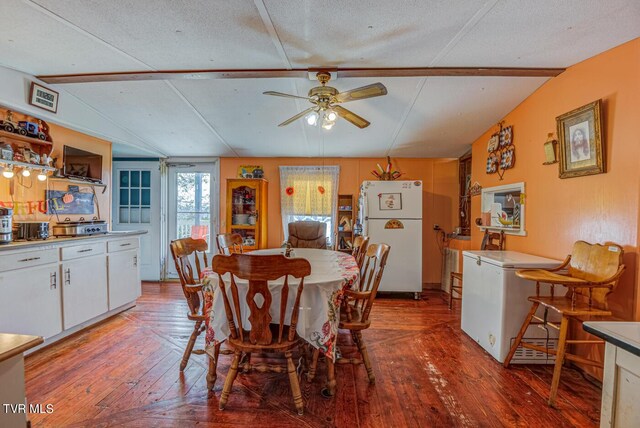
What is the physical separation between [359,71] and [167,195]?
385 cm

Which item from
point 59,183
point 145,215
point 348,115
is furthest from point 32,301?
point 348,115

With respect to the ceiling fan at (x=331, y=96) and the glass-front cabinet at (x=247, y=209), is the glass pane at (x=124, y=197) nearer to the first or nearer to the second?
the glass-front cabinet at (x=247, y=209)

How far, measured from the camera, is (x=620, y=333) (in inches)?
40.3

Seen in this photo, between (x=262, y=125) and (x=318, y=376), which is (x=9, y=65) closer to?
(x=262, y=125)

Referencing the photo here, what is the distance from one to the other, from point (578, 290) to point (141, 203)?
223 inches

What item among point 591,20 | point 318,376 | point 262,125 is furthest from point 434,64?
point 318,376

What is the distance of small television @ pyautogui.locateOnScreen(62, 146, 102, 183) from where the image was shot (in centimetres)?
318

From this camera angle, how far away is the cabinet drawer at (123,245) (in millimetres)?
3277

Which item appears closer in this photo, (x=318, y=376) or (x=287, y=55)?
(x=318, y=376)

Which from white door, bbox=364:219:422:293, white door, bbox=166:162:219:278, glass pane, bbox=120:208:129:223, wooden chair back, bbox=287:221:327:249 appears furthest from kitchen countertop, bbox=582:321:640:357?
glass pane, bbox=120:208:129:223

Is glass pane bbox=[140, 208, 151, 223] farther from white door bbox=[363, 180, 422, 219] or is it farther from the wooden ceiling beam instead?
white door bbox=[363, 180, 422, 219]

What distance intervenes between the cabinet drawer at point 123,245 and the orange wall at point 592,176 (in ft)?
14.5

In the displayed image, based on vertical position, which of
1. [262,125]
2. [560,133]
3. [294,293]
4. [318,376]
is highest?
[262,125]

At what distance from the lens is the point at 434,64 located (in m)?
2.50
